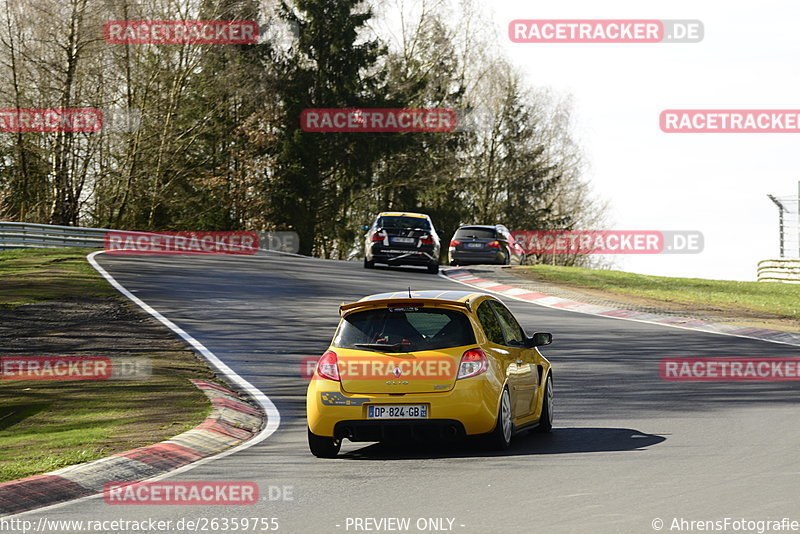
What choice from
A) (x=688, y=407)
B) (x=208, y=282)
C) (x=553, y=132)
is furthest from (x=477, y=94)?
(x=688, y=407)

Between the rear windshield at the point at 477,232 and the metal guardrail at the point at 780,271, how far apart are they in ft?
46.2

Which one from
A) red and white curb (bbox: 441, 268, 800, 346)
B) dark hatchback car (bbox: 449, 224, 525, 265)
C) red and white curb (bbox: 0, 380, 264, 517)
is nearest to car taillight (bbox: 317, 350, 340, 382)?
red and white curb (bbox: 0, 380, 264, 517)

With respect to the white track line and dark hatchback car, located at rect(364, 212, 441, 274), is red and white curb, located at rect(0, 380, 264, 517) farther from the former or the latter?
dark hatchback car, located at rect(364, 212, 441, 274)

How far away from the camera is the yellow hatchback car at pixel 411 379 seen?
9.98m

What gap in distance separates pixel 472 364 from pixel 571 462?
130cm

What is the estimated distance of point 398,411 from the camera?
1002 centimetres

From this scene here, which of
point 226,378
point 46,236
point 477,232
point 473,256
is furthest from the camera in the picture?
point 477,232

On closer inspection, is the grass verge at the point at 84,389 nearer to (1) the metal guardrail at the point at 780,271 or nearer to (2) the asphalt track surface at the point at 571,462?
(2) the asphalt track surface at the point at 571,462

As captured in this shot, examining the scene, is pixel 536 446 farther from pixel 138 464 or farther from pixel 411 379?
pixel 138 464

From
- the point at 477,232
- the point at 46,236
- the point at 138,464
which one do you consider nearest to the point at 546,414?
the point at 138,464

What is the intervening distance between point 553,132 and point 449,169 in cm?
1579

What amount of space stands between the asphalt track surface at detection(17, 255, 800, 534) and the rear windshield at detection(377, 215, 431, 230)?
48.1 ft

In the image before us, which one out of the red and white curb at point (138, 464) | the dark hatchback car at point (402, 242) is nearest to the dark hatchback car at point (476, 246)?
the dark hatchback car at point (402, 242)

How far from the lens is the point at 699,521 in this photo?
6824 mm
